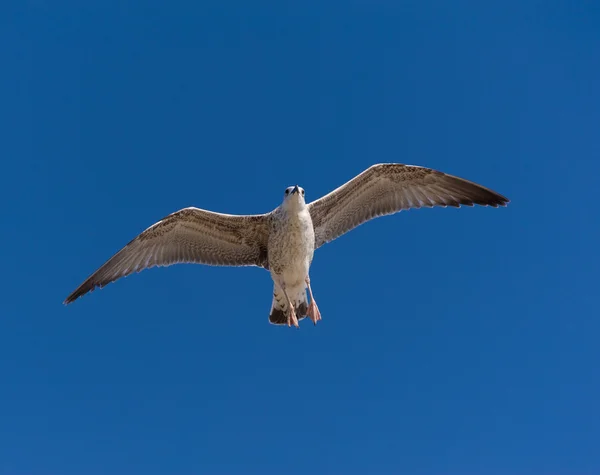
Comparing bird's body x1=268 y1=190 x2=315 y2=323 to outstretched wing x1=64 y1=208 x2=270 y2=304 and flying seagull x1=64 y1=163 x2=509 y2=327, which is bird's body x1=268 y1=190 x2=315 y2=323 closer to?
flying seagull x1=64 y1=163 x2=509 y2=327

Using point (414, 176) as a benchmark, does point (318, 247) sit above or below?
below

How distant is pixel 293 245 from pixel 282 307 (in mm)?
1379

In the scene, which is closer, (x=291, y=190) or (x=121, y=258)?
(x=291, y=190)

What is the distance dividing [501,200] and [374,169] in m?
2.29

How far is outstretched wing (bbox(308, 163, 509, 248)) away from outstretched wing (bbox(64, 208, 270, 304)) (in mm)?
1131

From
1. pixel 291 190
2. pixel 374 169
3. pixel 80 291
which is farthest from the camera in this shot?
pixel 80 291

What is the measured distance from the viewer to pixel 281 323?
12523 millimetres

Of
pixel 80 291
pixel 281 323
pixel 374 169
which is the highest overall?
pixel 374 169

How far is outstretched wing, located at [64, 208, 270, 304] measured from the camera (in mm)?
12547

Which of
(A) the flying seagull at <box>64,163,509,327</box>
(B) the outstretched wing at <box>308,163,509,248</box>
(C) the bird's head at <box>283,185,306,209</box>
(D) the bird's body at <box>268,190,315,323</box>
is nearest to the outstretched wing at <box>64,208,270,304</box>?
(A) the flying seagull at <box>64,163,509,327</box>

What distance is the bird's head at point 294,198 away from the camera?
11484mm

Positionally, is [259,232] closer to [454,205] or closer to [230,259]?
[230,259]

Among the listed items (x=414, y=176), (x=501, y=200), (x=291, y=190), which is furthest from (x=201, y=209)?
(x=501, y=200)

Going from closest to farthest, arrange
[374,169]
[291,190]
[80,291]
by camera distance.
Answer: [291,190], [374,169], [80,291]
